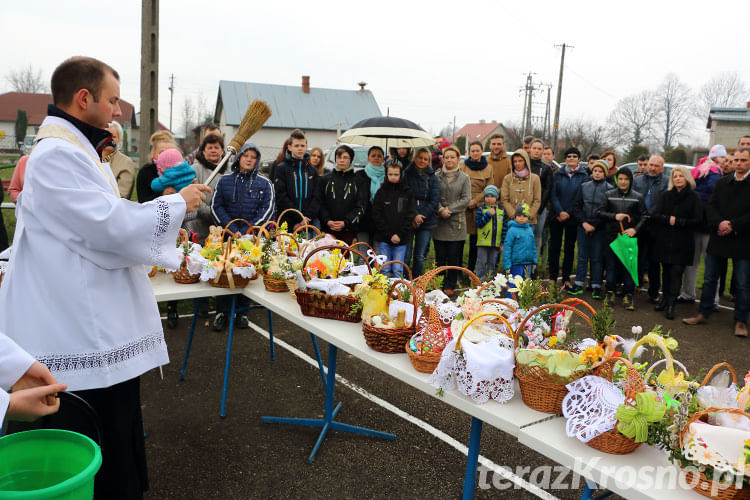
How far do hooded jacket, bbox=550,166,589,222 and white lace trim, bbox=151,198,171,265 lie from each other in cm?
637

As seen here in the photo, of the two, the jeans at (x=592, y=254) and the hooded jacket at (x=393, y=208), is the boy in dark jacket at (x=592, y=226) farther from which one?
the hooded jacket at (x=393, y=208)

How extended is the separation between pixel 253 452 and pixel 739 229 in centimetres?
538

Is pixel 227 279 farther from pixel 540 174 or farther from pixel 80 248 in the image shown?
pixel 540 174

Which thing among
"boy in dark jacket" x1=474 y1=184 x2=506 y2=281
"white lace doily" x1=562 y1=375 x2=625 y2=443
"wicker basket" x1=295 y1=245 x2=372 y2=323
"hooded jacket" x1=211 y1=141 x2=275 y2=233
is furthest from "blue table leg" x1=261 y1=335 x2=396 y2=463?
"boy in dark jacket" x1=474 y1=184 x2=506 y2=281

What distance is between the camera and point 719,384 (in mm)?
1849

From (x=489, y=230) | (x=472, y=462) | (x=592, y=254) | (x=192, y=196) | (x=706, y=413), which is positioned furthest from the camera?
(x=592, y=254)

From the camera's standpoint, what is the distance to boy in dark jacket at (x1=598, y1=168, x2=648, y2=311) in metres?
6.73

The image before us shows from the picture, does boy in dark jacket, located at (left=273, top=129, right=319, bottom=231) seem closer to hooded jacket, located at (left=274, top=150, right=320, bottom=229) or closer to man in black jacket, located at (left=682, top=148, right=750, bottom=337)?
hooded jacket, located at (left=274, top=150, right=320, bottom=229)

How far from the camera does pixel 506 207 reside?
6.96 metres

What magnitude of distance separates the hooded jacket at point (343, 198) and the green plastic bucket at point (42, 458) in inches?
194

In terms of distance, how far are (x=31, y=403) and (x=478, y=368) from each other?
1.49m

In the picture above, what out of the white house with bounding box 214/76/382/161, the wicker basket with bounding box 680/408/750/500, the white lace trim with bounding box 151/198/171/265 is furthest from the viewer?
the white house with bounding box 214/76/382/161

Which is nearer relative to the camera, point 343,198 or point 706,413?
point 706,413

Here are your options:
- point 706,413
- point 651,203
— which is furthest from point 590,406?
point 651,203
